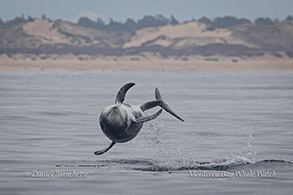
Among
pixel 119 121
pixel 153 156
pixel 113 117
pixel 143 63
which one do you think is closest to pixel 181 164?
pixel 153 156

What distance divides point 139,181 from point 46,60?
157 metres

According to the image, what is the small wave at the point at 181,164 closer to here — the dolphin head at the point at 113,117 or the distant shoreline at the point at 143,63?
the dolphin head at the point at 113,117

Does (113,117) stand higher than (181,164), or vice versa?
(113,117)

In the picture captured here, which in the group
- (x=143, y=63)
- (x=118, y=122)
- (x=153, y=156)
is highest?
(x=118, y=122)

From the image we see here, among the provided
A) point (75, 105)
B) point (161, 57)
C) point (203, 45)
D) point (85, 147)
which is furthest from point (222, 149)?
point (203, 45)

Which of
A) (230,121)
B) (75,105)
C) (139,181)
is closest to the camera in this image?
(139,181)

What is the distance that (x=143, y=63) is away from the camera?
16375cm

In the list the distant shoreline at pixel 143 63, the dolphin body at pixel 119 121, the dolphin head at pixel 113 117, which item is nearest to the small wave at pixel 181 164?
the dolphin body at pixel 119 121

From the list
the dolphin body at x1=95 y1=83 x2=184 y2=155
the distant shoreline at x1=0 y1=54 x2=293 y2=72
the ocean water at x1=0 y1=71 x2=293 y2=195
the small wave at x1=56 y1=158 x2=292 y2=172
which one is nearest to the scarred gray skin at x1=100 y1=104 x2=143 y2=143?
the dolphin body at x1=95 y1=83 x2=184 y2=155

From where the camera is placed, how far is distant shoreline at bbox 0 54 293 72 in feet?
523

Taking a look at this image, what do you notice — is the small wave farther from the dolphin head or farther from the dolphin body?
the dolphin head

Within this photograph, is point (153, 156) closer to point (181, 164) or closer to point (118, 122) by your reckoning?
point (181, 164)

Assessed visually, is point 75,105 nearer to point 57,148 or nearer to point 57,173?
point 57,148

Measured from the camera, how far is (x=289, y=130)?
85.2 ft
